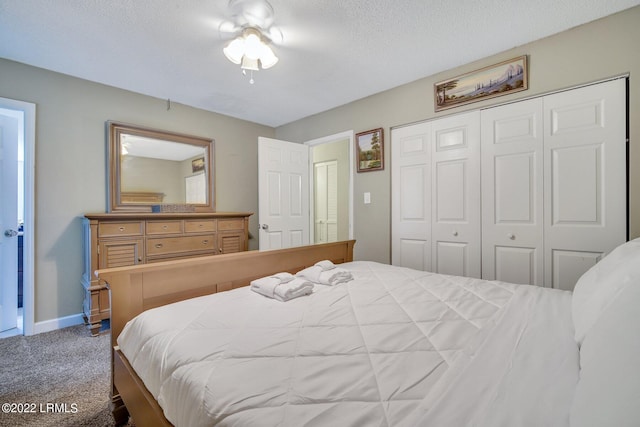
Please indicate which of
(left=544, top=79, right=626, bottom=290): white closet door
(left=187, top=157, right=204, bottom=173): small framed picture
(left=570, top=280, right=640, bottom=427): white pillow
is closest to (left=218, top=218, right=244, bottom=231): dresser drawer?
(left=187, top=157, right=204, bottom=173): small framed picture

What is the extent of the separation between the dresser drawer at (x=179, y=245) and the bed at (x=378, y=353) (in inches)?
62.1

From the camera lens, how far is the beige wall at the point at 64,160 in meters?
2.51

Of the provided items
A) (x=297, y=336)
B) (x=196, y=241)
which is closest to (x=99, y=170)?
(x=196, y=241)

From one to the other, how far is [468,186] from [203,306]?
240cm

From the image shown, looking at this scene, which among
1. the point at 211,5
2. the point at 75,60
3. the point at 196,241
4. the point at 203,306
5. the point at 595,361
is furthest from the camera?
the point at 196,241

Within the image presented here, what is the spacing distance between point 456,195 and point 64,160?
12.4 ft

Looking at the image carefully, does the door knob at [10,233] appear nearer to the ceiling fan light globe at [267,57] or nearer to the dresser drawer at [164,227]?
the dresser drawer at [164,227]

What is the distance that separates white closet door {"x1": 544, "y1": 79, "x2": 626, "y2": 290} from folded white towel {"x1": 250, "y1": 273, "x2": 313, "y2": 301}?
2.00 metres

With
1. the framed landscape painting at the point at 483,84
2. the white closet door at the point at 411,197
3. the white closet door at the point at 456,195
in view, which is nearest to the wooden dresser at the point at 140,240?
the white closet door at the point at 411,197

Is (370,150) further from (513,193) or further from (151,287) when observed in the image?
(151,287)

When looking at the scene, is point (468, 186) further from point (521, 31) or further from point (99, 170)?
point (99, 170)

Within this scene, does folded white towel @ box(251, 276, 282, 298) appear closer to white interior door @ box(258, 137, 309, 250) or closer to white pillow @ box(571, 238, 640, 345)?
white pillow @ box(571, 238, 640, 345)

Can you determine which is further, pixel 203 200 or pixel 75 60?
pixel 203 200

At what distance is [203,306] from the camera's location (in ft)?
4.34
